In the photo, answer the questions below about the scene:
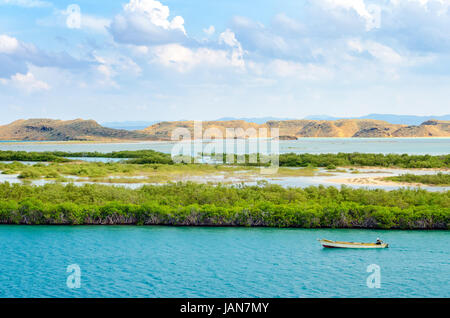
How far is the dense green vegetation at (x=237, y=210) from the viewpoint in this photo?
64.8 ft

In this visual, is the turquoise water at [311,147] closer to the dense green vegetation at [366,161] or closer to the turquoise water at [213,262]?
the dense green vegetation at [366,161]

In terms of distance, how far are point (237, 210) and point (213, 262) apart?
5.18 m

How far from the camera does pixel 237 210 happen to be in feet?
66.9

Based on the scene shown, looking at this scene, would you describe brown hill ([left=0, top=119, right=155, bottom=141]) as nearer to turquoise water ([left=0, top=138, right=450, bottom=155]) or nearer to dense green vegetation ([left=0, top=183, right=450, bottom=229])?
turquoise water ([left=0, top=138, right=450, bottom=155])

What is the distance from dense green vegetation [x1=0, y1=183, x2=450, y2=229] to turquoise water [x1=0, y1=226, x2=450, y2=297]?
1.96 feet

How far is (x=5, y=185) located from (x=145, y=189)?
25.6 ft

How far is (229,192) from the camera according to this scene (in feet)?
77.3

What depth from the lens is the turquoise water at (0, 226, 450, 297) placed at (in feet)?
42.6

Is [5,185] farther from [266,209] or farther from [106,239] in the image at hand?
[266,209]

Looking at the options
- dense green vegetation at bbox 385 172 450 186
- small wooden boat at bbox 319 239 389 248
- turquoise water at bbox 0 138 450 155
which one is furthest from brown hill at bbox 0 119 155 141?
small wooden boat at bbox 319 239 389 248

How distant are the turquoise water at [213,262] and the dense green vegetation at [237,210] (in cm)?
60
